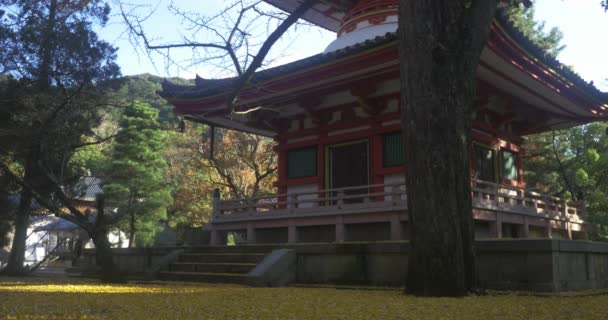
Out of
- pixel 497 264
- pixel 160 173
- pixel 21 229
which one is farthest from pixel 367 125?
pixel 160 173

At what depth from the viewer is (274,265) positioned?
9836 mm

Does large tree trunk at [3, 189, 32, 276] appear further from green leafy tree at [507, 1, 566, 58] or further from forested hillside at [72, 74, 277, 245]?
green leafy tree at [507, 1, 566, 58]

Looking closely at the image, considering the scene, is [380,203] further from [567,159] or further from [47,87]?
[567,159]

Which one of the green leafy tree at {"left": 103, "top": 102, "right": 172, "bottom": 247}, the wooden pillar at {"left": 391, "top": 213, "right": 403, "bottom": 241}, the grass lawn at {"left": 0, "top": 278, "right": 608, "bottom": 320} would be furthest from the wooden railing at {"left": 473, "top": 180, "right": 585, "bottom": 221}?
the green leafy tree at {"left": 103, "top": 102, "right": 172, "bottom": 247}

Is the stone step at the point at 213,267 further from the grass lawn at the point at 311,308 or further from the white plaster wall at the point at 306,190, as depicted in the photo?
the white plaster wall at the point at 306,190

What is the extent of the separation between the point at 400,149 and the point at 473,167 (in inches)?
93.6

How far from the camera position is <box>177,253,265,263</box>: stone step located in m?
11.1

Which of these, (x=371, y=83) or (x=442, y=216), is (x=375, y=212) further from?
(x=442, y=216)

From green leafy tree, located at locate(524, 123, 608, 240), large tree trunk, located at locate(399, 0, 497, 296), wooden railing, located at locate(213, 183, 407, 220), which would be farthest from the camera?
green leafy tree, located at locate(524, 123, 608, 240)

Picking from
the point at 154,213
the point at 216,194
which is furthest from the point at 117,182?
the point at 216,194

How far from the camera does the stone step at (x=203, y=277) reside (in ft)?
33.6

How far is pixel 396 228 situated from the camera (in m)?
11.8

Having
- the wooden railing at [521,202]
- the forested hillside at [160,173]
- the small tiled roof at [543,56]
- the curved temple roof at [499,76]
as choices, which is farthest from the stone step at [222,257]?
the forested hillside at [160,173]

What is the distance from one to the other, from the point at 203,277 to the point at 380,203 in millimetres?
4361
